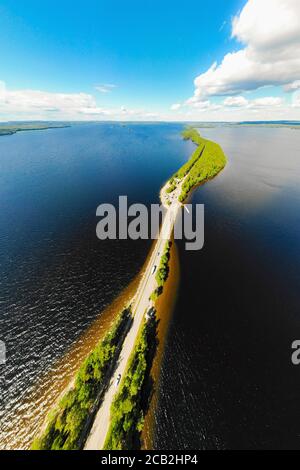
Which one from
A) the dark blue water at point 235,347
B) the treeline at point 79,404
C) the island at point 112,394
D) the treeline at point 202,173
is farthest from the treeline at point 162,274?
the treeline at point 202,173

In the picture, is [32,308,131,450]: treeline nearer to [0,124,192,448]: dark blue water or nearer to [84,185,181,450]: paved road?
[84,185,181,450]: paved road

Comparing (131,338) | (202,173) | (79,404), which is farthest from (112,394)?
(202,173)

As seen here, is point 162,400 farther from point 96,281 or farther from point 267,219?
point 267,219

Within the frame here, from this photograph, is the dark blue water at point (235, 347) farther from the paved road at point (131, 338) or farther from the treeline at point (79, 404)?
the treeline at point (79, 404)

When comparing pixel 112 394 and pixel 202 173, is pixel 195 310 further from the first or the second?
pixel 202 173

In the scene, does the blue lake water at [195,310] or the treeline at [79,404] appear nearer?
the treeline at [79,404]
